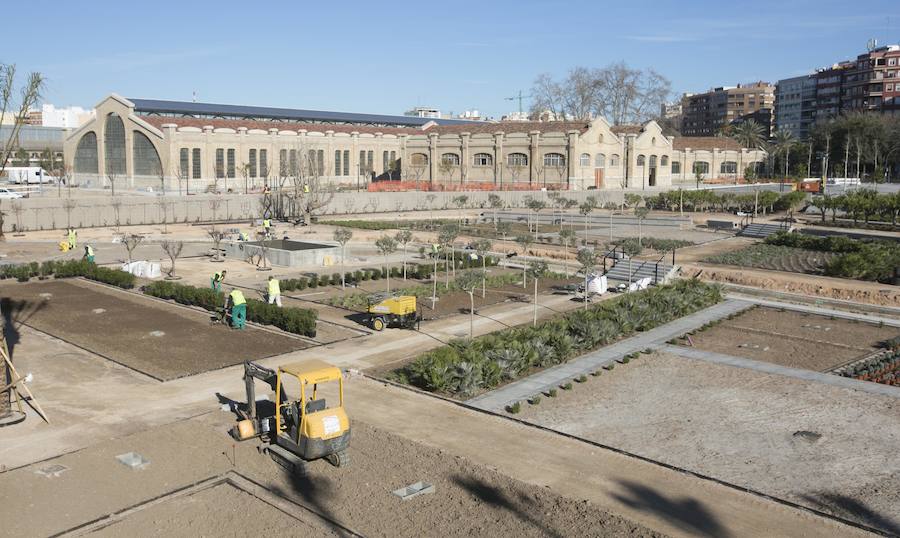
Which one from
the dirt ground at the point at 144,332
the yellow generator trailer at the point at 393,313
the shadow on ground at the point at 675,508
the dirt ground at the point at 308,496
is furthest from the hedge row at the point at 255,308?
the shadow on ground at the point at 675,508

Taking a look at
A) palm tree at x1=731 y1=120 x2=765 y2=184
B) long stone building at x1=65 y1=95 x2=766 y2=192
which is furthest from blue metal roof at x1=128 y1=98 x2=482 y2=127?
palm tree at x1=731 y1=120 x2=765 y2=184

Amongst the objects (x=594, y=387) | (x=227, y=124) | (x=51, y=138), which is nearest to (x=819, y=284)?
(x=594, y=387)

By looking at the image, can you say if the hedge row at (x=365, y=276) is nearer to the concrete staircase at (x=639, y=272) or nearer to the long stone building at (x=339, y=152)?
the concrete staircase at (x=639, y=272)

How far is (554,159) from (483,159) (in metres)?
9.20

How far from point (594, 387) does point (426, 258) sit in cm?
2391

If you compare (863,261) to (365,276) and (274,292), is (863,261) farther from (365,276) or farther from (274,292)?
(274,292)

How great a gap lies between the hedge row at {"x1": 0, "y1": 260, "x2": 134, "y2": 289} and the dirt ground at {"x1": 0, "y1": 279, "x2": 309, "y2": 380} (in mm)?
1849

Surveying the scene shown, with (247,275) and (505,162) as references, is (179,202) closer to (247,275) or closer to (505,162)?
(247,275)

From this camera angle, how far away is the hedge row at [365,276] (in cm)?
3384

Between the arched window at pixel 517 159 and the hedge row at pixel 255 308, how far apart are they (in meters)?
61.9

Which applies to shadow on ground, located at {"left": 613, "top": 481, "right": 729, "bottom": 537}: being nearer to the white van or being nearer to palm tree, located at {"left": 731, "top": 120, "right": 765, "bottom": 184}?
the white van

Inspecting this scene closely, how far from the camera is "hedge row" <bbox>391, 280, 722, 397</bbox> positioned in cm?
1984

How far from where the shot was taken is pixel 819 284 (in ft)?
114

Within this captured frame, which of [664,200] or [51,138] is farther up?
[51,138]
